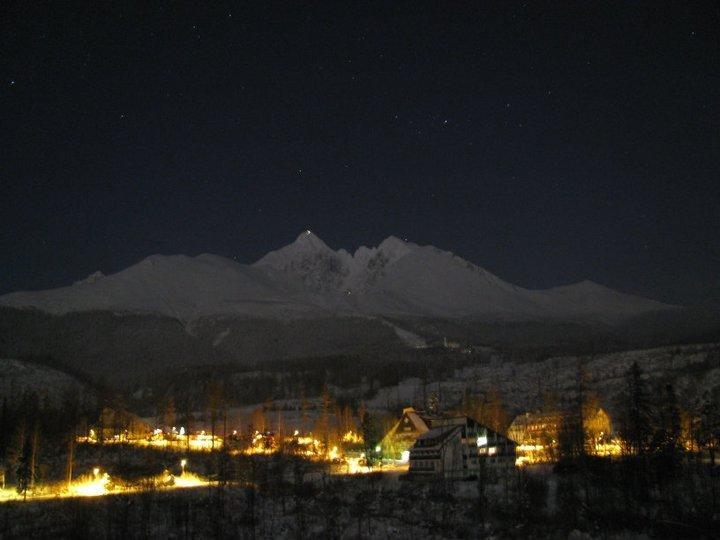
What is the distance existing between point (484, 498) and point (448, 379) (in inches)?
4351

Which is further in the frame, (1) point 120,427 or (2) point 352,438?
(2) point 352,438

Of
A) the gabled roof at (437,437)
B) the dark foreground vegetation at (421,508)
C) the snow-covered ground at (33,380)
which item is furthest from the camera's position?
the snow-covered ground at (33,380)

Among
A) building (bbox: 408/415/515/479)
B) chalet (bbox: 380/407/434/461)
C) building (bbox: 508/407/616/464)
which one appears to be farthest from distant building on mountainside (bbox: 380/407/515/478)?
chalet (bbox: 380/407/434/461)

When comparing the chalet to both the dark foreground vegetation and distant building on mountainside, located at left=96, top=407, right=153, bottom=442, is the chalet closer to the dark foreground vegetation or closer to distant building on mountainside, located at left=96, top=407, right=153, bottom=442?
the dark foreground vegetation

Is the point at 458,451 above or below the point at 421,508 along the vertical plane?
above

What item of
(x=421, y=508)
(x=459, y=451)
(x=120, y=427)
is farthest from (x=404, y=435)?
(x=421, y=508)

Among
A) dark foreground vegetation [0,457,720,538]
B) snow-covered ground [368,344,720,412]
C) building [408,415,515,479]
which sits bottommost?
dark foreground vegetation [0,457,720,538]

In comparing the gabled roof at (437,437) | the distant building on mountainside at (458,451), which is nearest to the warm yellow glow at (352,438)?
the distant building on mountainside at (458,451)

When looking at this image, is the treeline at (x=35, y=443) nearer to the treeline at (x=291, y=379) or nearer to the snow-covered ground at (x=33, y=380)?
the snow-covered ground at (x=33, y=380)

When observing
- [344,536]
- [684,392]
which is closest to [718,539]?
[344,536]

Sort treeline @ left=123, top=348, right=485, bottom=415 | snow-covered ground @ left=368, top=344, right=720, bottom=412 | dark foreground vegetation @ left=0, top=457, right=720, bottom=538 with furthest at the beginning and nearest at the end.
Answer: treeline @ left=123, top=348, right=485, bottom=415 < snow-covered ground @ left=368, top=344, right=720, bottom=412 < dark foreground vegetation @ left=0, top=457, right=720, bottom=538

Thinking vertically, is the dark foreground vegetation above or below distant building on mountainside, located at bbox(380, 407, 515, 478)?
below

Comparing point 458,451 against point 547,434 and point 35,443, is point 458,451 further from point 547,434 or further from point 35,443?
point 35,443

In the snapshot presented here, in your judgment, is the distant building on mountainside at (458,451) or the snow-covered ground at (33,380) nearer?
the distant building on mountainside at (458,451)
